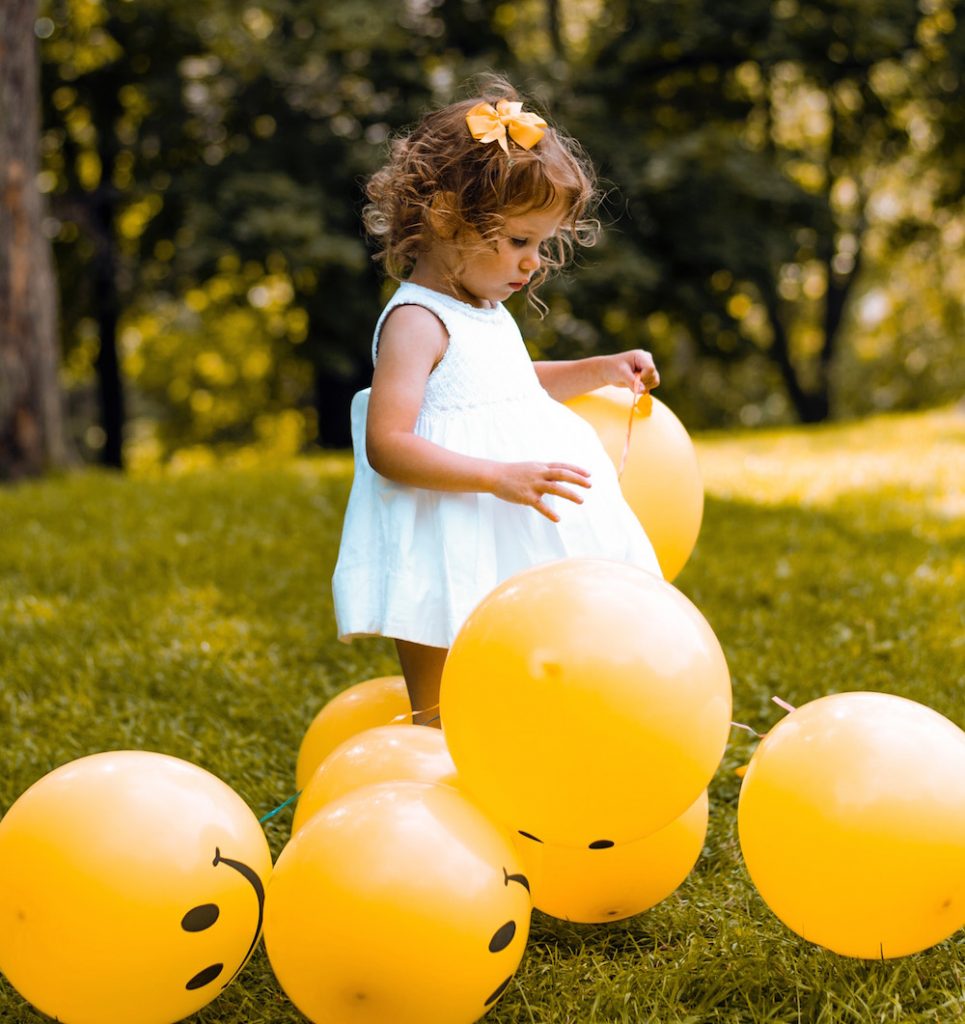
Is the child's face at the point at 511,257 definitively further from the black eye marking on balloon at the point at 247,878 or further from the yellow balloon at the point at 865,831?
the black eye marking on balloon at the point at 247,878

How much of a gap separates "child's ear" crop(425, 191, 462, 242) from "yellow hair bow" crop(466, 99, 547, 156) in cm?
14

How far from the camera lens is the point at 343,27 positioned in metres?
10.2

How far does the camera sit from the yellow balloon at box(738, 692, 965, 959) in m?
1.92

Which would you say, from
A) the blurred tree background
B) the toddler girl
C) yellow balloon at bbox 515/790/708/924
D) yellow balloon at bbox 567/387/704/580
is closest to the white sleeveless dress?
the toddler girl

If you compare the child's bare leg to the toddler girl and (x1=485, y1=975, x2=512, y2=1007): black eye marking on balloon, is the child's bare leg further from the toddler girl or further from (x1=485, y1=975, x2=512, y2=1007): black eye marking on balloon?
(x1=485, y1=975, x2=512, y2=1007): black eye marking on balloon

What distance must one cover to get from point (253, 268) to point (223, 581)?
729 cm

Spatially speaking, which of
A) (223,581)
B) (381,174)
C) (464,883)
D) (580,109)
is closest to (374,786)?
(464,883)

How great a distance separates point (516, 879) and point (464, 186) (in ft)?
4.68

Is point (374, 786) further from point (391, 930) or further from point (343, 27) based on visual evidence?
point (343, 27)

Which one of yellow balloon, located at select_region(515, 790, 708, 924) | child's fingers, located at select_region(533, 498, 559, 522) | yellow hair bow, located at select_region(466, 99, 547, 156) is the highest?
yellow hair bow, located at select_region(466, 99, 547, 156)

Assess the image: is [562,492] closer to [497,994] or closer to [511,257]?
[511,257]

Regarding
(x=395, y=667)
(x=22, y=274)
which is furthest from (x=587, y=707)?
(x=22, y=274)

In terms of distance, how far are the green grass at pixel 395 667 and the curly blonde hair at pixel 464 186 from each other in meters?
1.48

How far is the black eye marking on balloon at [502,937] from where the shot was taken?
1.83 metres
